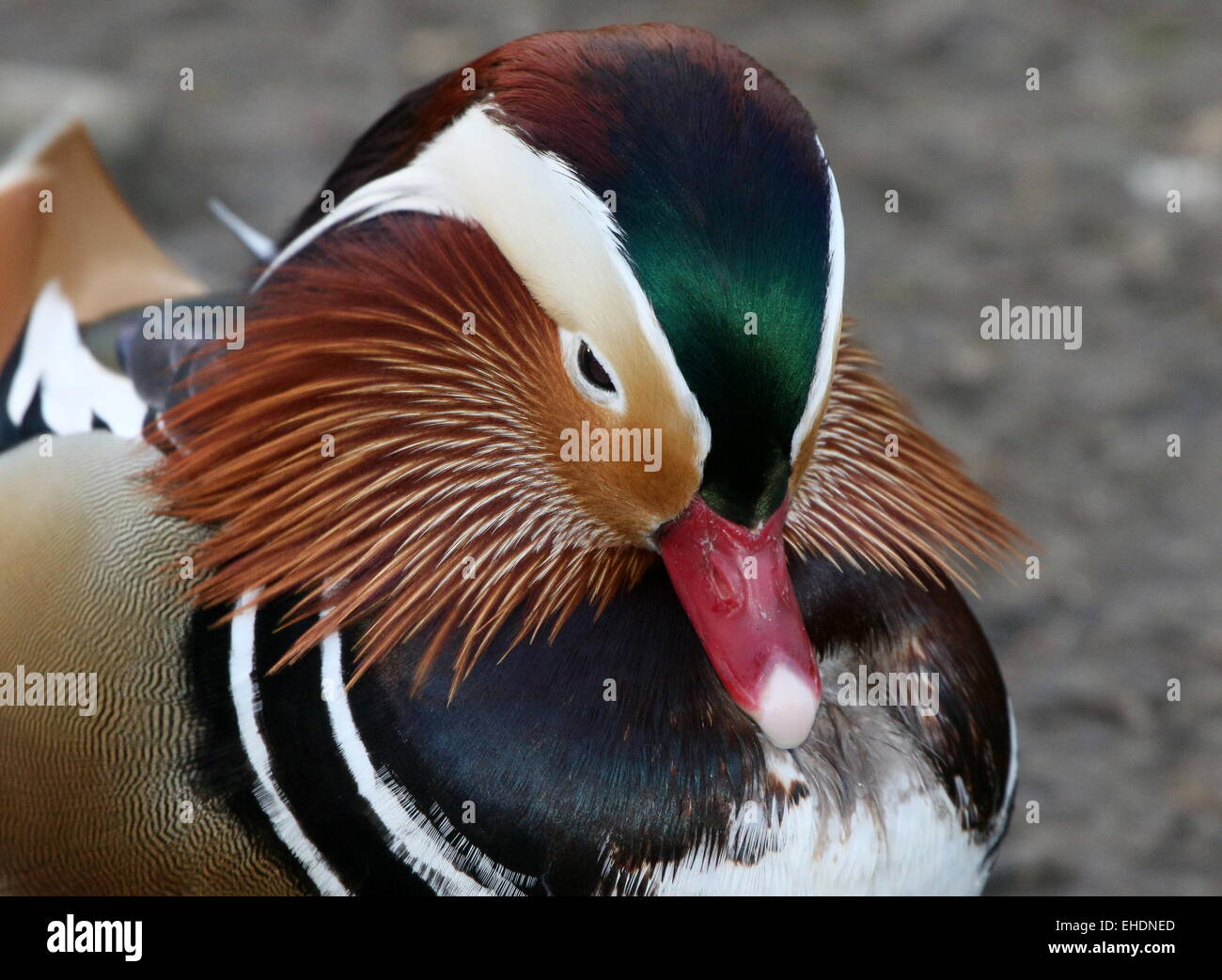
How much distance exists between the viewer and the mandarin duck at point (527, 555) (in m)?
1.19

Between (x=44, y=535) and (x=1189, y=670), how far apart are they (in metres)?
1.65

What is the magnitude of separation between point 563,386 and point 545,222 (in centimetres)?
14

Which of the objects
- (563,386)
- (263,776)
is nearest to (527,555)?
(563,386)

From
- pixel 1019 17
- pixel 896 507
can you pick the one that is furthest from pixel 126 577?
pixel 1019 17

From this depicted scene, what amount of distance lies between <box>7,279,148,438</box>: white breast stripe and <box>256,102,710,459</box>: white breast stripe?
0.47 metres

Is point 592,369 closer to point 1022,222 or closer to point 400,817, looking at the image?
point 400,817

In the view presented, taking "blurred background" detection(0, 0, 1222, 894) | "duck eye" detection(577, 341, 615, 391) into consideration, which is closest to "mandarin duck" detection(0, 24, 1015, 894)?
"duck eye" detection(577, 341, 615, 391)

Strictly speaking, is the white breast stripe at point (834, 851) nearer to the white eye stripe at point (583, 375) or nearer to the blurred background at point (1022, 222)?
the white eye stripe at point (583, 375)

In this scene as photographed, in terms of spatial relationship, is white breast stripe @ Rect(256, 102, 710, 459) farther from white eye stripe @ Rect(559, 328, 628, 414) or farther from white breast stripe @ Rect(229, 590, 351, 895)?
white breast stripe @ Rect(229, 590, 351, 895)

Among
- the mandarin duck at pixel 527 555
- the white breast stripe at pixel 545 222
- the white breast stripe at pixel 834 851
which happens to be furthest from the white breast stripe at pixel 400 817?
the white breast stripe at pixel 545 222

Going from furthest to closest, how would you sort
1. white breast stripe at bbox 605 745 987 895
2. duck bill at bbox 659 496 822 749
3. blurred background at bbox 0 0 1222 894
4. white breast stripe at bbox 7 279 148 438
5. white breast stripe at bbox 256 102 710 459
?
blurred background at bbox 0 0 1222 894 → white breast stripe at bbox 7 279 148 438 → white breast stripe at bbox 605 745 987 895 → duck bill at bbox 659 496 822 749 → white breast stripe at bbox 256 102 710 459

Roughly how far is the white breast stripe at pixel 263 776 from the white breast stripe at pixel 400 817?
0.24 ft

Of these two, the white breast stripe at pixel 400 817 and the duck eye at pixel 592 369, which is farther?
the white breast stripe at pixel 400 817

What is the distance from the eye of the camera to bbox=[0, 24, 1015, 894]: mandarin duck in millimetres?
1190
